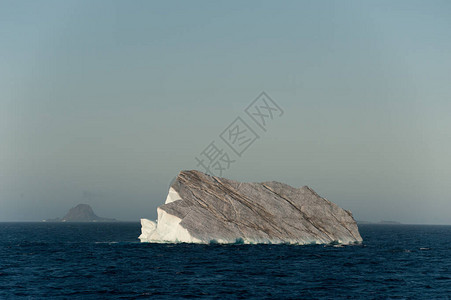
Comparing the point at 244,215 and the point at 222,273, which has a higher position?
the point at 244,215

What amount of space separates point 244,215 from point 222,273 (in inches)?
1080

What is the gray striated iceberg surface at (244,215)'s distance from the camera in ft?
233

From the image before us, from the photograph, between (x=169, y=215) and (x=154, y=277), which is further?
(x=169, y=215)

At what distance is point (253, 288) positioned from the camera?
3991 cm

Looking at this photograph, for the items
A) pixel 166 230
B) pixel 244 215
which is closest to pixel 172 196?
pixel 166 230

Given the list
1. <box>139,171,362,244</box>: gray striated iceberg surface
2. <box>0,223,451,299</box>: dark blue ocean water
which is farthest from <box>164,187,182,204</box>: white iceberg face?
<box>0,223,451,299</box>: dark blue ocean water

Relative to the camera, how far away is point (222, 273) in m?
47.2

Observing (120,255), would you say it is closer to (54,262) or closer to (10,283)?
(54,262)

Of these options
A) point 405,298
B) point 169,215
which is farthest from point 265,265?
point 169,215

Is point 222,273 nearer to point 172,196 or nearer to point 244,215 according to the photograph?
point 244,215

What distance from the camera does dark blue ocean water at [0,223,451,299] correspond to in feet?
127

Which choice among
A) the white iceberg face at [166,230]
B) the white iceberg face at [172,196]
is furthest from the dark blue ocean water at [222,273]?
the white iceberg face at [172,196]

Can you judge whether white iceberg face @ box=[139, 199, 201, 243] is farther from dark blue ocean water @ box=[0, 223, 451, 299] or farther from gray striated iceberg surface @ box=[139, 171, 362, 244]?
dark blue ocean water @ box=[0, 223, 451, 299]

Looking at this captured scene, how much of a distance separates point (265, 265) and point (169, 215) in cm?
2272
